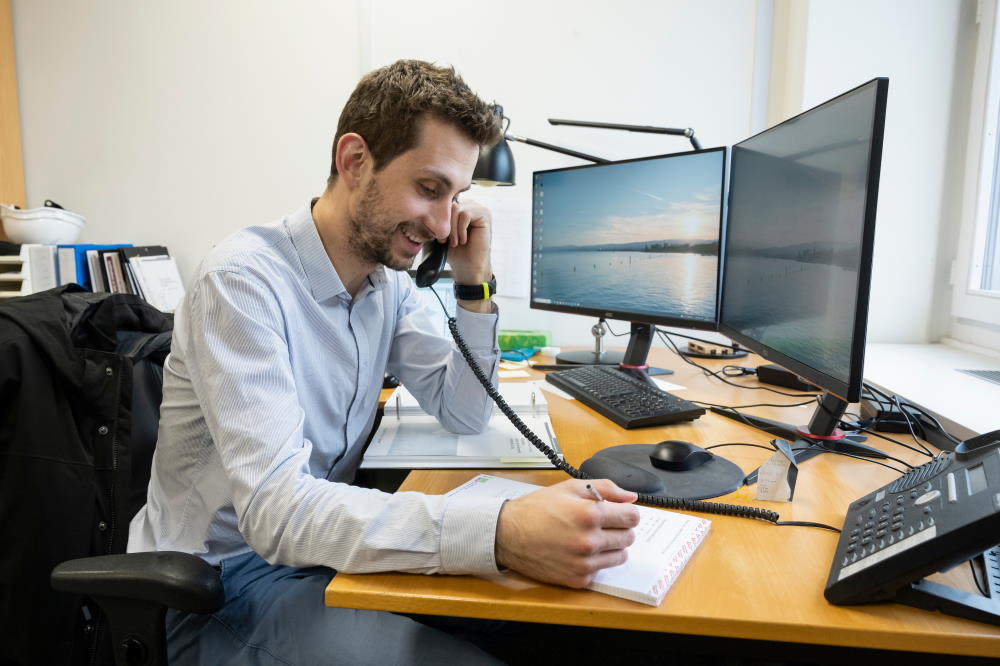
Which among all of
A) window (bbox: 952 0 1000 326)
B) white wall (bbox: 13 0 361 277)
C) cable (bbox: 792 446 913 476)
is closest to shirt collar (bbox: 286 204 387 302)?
cable (bbox: 792 446 913 476)

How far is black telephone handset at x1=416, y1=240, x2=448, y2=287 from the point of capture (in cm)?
128

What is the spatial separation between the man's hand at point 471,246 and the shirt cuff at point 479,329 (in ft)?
0.25

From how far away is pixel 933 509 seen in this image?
0.58 m

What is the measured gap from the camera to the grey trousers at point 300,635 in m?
0.74

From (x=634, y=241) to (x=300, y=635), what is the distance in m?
1.11

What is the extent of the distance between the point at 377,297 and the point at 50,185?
203 cm

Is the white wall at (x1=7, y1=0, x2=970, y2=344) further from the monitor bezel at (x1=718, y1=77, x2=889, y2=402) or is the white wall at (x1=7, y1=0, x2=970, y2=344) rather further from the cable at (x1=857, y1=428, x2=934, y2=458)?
the monitor bezel at (x1=718, y1=77, x2=889, y2=402)

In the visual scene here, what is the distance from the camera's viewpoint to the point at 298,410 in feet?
2.66

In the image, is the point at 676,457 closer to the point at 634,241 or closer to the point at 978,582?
the point at 978,582

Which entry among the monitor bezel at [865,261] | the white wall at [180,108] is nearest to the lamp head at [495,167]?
the white wall at [180,108]

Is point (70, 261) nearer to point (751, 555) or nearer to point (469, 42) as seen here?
point (469, 42)

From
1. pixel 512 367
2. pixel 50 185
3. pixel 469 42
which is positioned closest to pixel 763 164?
pixel 512 367

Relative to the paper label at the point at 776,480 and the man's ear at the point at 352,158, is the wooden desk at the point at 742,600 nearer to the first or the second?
the paper label at the point at 776,480

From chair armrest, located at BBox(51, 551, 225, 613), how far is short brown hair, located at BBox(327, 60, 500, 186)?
67cm
